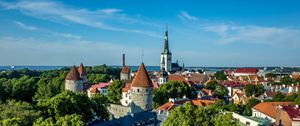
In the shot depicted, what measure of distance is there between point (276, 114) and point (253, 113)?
380 centimetres

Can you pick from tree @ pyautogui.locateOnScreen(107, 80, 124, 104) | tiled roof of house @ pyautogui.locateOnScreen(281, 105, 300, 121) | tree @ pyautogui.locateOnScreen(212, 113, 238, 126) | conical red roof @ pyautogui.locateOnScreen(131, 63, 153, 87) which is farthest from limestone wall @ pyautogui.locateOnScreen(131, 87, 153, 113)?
tree @ pyautogui.locateOnScreen(212, 113, 238, 126)

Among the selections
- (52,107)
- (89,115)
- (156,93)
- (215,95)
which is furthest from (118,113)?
(215,95)

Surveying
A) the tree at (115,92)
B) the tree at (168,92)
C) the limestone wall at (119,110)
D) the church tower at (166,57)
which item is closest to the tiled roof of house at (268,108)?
the tree at (168,92)

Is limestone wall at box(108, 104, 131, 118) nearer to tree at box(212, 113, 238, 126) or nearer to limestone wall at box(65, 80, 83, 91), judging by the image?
limestone wall at box(65, 80, 83, 91)

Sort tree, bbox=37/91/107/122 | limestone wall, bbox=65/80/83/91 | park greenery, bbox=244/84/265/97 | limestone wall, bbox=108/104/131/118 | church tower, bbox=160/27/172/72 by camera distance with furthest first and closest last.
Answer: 1. church tower, bbox=160/27/172/72
2. park greenery, bbox=244/84/265/97
3. limestone wall, bbox=65/80/83/91
4. limestone wall, bbox=108/104/131/118
5. tree, bbox=37/91/107/122

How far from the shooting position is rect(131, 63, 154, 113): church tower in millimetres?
40594

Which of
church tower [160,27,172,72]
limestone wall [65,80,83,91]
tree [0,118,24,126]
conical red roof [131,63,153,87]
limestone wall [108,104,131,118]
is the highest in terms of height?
church tower [160,27,172,72]

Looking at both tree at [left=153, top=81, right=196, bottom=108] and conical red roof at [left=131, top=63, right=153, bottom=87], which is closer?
conical red roof at [left=131, top=63, right=153, bottom=87]

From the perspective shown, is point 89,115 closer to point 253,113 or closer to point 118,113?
point 118,113

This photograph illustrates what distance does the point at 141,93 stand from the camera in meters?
40.7

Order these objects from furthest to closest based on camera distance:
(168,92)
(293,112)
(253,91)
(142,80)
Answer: (253,91) → (168,92) → (142,80) → (293,112)

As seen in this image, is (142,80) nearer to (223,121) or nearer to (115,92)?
(115,92)

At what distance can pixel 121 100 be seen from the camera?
53.4 meters

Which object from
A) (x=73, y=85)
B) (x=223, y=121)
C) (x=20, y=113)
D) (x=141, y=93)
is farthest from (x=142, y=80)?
(x=223, y=121)
